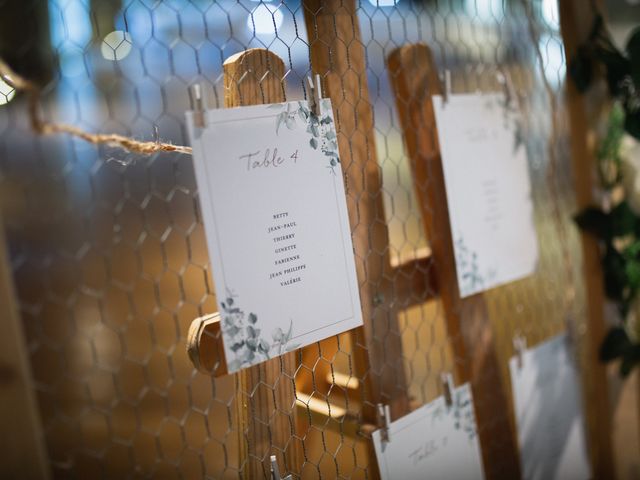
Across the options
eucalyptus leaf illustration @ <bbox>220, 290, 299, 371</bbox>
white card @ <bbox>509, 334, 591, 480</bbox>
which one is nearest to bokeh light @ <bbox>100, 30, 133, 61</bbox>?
eucalyptus leaf illustration @ <bbox>220, 290, 299, 371</bbox>

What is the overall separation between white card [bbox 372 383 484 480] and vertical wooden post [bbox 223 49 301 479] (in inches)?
4.7

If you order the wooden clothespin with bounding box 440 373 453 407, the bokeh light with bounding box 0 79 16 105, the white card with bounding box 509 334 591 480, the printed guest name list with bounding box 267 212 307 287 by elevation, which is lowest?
the white card with bounding box 509 334 591 480

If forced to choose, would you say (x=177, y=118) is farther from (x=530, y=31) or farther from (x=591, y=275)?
(x=591, y=275)

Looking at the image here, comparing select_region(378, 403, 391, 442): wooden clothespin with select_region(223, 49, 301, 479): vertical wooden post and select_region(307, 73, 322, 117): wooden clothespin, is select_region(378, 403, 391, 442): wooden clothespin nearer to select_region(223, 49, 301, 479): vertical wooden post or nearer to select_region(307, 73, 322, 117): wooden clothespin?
select_region(223, 49, 301, 479): vertical wooden post

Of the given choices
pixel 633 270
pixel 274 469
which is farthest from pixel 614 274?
pixel 274 469

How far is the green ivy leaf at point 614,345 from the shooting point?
927 millimetres

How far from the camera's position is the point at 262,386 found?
0.60 m

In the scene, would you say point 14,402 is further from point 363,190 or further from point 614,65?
point 614,65

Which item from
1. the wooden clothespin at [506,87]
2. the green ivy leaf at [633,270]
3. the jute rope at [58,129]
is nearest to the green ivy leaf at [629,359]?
the green ivy leaf at [633,270]

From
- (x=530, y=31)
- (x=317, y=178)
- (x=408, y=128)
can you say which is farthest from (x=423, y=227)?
(x=530, y=31)

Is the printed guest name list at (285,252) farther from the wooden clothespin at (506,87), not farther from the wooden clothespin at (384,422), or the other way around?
the wooden clothespin at (506,87)

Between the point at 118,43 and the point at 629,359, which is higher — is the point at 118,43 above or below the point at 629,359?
above

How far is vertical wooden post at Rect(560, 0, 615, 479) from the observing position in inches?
35.1

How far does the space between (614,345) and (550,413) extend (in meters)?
0.16
